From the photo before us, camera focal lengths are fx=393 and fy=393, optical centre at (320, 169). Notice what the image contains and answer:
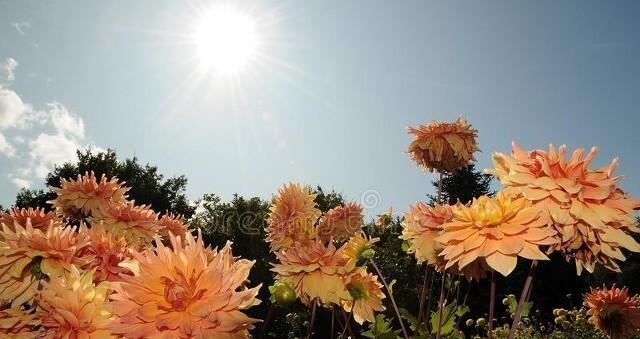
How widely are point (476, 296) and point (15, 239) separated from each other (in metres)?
19.3

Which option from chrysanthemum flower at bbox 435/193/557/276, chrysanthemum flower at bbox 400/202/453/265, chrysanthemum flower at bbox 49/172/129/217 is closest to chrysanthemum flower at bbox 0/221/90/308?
chrysanthemum flower at bbox 435/193/557/276

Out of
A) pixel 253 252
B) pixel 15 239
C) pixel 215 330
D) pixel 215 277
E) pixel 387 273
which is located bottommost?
pixel 215 330

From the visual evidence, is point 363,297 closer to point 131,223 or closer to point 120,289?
point 120,289

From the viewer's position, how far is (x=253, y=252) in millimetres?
19141

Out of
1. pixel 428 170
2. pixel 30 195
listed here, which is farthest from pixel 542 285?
pixel 30 195

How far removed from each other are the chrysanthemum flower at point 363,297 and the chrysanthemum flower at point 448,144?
6.21ft

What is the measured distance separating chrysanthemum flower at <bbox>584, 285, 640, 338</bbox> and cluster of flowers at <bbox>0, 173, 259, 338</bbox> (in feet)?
17.4

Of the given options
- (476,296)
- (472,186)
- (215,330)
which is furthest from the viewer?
(472,186)

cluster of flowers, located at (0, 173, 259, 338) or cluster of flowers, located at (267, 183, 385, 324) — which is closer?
cluster of flowers, located at (0, 173, 259, 338)

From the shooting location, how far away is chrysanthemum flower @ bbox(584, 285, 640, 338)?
478cm

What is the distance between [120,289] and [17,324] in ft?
2.22

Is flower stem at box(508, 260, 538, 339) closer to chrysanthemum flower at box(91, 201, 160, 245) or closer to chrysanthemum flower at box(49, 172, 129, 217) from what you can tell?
chrysanthemum flower at box(91, 201, 160, 245)

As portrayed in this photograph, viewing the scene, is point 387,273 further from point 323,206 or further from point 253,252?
point 323,206

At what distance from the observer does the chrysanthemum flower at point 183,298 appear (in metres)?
1.20
